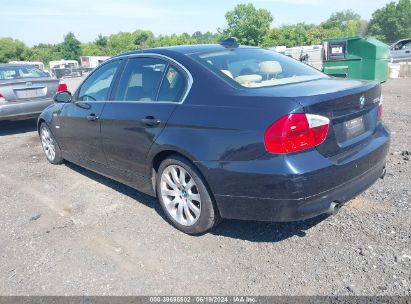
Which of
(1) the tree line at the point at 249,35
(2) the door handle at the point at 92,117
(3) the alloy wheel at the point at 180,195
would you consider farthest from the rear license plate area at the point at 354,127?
(1) the tree line at the point at 249,35

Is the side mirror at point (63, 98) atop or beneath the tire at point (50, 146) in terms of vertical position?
atop

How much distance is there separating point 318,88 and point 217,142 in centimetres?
92

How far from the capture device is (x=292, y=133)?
8.98 feet

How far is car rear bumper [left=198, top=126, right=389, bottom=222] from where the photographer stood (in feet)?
9.04

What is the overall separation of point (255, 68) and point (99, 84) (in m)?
1.96

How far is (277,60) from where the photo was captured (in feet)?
13.1

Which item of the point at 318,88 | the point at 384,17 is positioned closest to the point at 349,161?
the point at 318,88

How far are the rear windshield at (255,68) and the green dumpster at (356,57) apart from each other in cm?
980

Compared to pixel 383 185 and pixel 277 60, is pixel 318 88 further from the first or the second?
pixel 383 185

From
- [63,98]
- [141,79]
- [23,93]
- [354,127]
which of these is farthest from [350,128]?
[23,93]

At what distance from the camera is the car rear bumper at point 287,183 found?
9.04 feet

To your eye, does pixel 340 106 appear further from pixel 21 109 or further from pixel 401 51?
pixel 401 51

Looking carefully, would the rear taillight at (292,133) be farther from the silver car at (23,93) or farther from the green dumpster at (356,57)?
the green dumpster at (356,57)

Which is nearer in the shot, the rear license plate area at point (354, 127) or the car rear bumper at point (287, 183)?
the car rear bumper at point (287, 183)
